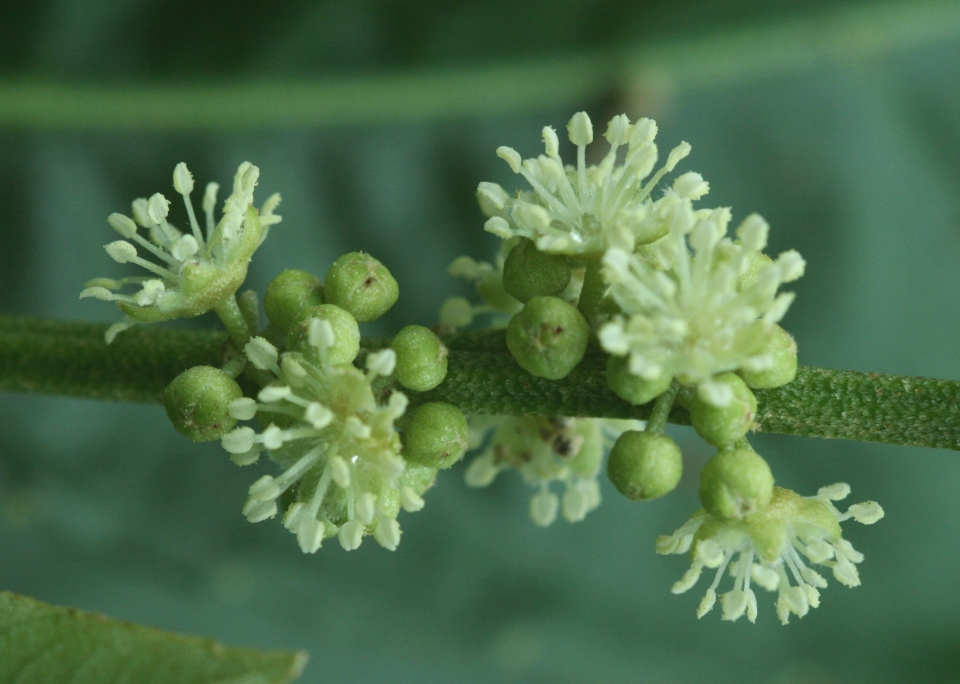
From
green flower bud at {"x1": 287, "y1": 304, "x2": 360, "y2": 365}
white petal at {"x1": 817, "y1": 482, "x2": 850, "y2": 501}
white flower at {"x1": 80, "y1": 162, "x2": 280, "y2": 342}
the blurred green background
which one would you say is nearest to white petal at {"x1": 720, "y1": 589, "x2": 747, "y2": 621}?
white petal at {"x1": 817, "y1": 482, "x2": 850, "y2": 501}

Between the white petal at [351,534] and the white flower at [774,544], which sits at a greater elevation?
the white flower at [774,544]

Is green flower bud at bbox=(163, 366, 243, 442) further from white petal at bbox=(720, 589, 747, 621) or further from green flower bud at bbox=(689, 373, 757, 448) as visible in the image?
white petal at bbox=(720, 589, 747, 621)

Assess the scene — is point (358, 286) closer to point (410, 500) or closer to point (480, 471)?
point (410, 500)

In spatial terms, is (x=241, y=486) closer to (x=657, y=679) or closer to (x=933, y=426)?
(x=657, y=679)

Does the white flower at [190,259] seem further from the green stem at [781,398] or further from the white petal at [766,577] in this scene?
the white petal at [766,577]

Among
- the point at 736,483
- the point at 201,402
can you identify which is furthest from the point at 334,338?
the point at 736,483

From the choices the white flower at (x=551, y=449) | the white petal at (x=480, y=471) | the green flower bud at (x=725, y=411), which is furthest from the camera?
the white petal at (x=480, y=471)

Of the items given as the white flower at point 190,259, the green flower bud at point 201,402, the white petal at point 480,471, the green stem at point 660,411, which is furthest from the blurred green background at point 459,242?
the green stem at point 660,411
